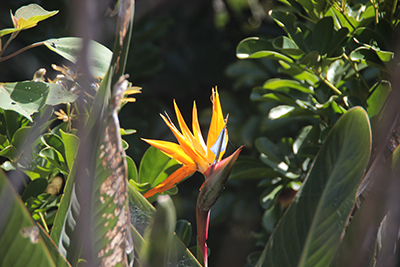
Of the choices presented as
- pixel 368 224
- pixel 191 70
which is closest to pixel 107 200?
pixel 368 224

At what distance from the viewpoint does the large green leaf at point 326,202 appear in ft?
1.11

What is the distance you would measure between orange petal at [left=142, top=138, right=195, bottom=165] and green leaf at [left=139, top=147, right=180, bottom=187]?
14 cm

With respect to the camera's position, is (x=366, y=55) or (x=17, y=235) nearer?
(x=17, y=235)

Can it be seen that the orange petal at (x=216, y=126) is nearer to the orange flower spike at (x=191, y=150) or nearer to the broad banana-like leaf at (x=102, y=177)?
the orange flower spike at (x=191, y=150)

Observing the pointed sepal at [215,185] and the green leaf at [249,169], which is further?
the green leaf at [249,169]

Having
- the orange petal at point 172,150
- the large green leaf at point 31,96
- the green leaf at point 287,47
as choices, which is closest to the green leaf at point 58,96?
the large green leaf at point 31,96

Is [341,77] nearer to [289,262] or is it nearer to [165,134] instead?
[289,262]

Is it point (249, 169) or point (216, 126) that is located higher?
point (216, 126)

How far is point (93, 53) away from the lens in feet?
1.25

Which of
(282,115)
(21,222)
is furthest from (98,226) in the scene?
(282,115)

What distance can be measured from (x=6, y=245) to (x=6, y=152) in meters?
0.26

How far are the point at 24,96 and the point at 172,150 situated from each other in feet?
0.62

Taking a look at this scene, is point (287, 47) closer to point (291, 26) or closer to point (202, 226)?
point (291, 26)

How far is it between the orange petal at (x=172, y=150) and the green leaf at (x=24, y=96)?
0.45ft
